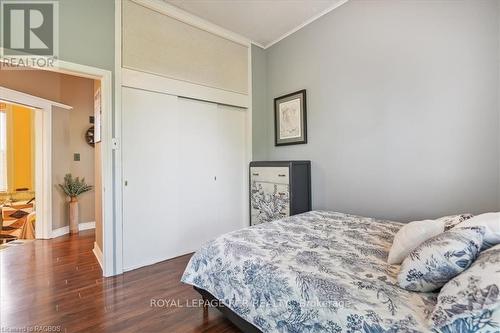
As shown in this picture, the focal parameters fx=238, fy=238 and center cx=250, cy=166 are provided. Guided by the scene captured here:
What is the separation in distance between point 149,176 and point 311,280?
2181mm

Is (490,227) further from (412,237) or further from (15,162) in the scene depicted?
(15,162)

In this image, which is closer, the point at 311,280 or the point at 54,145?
the point at 311,280

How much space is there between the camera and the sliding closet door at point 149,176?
101 inches

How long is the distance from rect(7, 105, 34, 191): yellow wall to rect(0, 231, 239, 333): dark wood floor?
11.6 ft

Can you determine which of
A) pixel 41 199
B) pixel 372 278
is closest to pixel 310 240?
pixel 372 278

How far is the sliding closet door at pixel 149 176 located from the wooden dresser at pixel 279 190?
3.64 feet

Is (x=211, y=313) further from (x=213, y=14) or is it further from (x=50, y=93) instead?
(x=50, y=93)

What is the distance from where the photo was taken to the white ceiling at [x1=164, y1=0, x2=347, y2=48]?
2.76 metres

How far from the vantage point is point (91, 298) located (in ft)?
6.57

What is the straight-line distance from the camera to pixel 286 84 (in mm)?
3496

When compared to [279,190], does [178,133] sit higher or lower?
higher

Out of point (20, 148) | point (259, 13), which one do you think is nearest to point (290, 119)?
point (259, 13)

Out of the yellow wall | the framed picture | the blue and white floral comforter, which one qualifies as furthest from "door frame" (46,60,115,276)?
the yellow wall

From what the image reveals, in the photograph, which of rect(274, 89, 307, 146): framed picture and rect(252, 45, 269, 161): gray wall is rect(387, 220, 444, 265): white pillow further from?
rect(252, 45, 269, 161): gray wall
